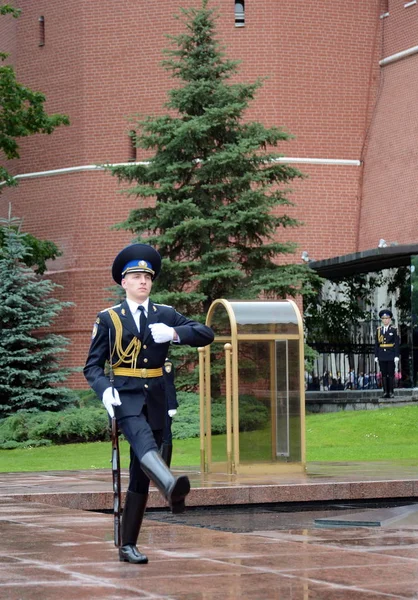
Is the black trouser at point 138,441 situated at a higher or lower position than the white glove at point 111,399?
lower

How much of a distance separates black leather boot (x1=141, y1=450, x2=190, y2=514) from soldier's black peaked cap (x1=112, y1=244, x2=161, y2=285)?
942 millimetres

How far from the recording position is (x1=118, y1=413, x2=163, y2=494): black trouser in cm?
597

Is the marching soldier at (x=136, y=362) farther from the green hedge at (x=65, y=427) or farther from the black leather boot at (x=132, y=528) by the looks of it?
the green hedge at (x=65, y=427)

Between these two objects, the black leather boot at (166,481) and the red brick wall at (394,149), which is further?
the red brick wall at (394,149)

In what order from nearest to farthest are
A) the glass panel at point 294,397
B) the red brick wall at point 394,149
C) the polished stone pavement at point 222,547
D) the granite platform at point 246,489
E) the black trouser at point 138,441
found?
the polished stone pavement at point 222,547 < the black trouser at point 138,441 < the granite platform at point 246,489 < the glass panel at point 294,397 < the red brick wall at point 394,149

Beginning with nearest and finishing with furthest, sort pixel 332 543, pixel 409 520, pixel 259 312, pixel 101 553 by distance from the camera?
pixel 101 553
pixel 332 543
pixel 409 520
pixel 259 312

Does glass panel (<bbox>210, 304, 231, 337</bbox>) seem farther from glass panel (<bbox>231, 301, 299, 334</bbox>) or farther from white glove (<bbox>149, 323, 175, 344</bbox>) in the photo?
white glove (<bbox>149, 323, 175, 344</bbox>)

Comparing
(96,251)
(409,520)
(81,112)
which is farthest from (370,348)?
(409,520)

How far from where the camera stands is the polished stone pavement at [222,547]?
5195mm

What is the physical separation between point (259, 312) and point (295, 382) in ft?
2.78

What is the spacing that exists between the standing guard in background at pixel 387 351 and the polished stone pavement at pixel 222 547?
11.8m

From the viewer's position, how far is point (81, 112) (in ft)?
99.1

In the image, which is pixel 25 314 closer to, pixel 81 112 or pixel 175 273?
pixel 175 273

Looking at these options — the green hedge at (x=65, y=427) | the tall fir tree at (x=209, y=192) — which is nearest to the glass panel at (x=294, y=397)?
the green hedge at (x=65, y=427)
